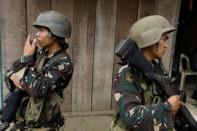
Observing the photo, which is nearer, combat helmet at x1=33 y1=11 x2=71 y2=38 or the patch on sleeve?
the patch on sleeve

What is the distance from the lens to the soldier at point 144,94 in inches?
91.0

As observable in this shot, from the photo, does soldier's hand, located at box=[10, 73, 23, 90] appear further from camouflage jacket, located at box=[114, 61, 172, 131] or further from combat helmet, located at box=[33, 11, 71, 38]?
camouflage jacket, located at box=[114, 61, 172, 131]

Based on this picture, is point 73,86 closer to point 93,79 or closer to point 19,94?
point 93,79

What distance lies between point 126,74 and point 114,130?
1.41 feet

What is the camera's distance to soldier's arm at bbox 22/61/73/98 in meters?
2.67

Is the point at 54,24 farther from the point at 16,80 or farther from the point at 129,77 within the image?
the point at 129,77

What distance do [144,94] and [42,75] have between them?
2.64 feet

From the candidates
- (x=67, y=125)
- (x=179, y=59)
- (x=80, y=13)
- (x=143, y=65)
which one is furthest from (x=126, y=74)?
(x=179, y=59)

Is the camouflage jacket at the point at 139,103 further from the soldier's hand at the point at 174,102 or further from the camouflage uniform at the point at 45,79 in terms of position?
the camouflage uniform at the point at 45,79

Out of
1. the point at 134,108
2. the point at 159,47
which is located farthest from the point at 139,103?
the point at 159,47

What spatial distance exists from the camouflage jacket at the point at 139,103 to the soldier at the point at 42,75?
0.56 metres

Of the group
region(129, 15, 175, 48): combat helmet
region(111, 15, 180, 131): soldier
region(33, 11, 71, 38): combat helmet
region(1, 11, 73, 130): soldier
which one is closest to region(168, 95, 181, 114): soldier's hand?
region(111, 15, 180, 131): soldier

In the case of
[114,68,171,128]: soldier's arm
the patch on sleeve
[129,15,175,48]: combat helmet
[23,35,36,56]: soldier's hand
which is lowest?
[114,68,171,128]: soldier's arm

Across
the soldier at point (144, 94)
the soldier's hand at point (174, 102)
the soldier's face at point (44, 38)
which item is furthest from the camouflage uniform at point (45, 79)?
the soldier's hand at point (174, 102)
